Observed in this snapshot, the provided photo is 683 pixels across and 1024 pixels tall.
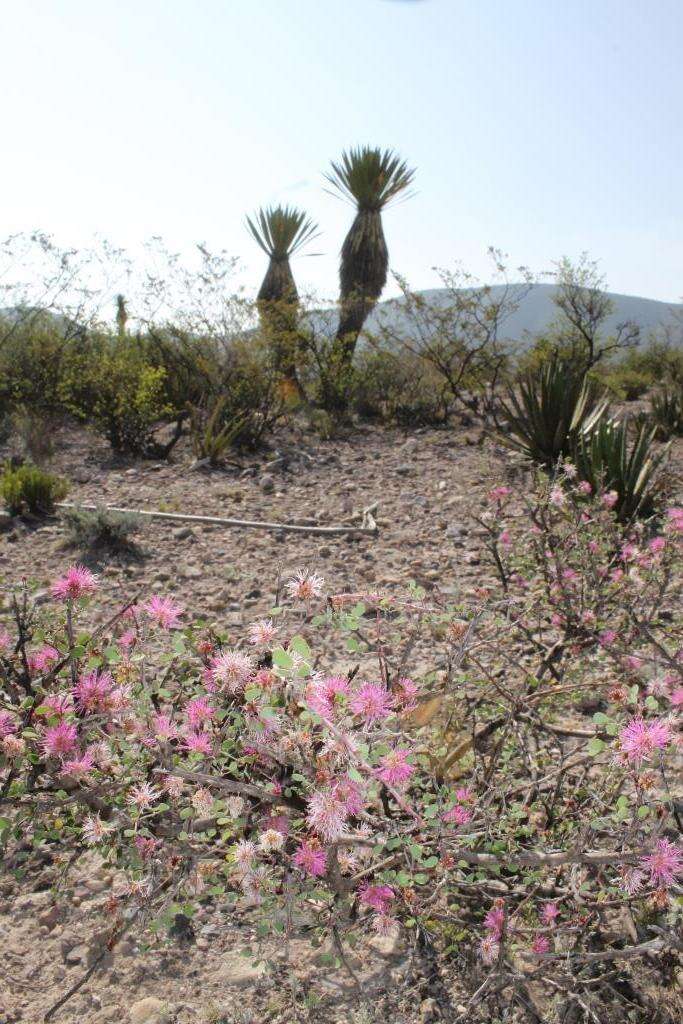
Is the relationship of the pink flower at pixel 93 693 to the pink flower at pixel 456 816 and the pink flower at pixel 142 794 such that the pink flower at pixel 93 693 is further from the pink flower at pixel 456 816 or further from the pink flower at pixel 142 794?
the pink flower at pixel 456 816

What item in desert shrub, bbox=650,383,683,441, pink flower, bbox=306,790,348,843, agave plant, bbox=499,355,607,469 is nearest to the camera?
pink flower, bbox=306,790,348,843

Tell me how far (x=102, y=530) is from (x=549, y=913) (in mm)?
4040

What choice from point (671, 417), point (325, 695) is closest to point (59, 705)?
point (325, 695)

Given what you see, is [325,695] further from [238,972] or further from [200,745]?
[238,972]

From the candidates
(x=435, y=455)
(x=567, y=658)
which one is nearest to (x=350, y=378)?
(x=435, y=455)

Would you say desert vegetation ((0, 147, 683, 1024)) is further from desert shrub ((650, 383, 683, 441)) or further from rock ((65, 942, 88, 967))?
desert shrub ((650, 383, 683, 441))

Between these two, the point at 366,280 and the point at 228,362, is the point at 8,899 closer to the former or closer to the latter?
the point at 228,362

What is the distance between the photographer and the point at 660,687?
1882 mm

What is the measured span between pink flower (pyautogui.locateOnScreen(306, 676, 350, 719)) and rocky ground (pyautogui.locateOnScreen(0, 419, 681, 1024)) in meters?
0.60

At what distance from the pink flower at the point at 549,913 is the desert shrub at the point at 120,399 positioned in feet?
24.0

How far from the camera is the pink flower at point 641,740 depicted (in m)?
1.33

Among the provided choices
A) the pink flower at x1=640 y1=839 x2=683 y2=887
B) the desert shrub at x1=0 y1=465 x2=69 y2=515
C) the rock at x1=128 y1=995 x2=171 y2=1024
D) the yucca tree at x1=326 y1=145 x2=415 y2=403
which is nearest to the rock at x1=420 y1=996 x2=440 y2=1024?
A: the rock at x1=128 y1=995 x2=171 y2=1024

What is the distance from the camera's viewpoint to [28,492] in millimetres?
5742

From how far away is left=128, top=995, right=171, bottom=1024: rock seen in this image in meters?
1.72
